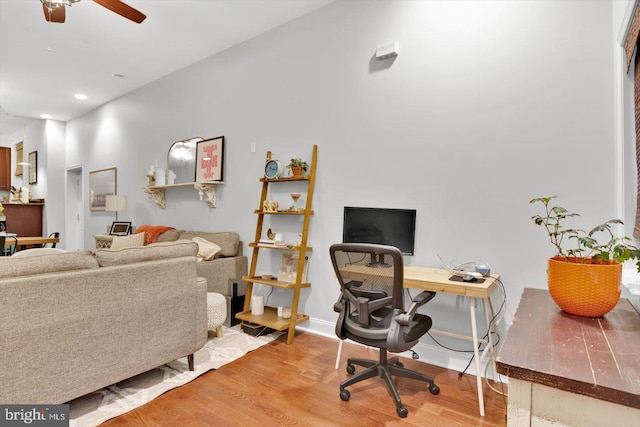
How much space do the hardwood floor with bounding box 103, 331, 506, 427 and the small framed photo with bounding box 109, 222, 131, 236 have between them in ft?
12.1

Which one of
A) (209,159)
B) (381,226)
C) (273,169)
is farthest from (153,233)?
(381,226)

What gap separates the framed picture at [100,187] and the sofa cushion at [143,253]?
4.23 meters

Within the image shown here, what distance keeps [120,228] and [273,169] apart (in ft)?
11.0

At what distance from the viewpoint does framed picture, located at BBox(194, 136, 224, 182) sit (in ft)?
13.6

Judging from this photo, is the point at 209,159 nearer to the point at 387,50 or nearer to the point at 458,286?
the point at 387,50

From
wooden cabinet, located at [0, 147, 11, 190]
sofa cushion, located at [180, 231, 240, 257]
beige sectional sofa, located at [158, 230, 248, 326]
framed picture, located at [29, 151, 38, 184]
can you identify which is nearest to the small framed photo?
beige sectional sofa, located at [158, 230, 248, 326]

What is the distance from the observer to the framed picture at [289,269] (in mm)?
3344

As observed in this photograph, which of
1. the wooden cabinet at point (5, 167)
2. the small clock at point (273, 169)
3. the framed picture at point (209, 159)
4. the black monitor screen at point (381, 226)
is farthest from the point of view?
the wooden cabinet at point (5, 167)

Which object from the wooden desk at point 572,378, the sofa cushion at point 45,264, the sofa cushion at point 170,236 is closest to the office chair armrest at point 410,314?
the wooden desk at point 572,378

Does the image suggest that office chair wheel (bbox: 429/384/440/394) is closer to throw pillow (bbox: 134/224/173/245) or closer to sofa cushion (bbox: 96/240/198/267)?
sofa cushion (bbox: 96/240/198/267)

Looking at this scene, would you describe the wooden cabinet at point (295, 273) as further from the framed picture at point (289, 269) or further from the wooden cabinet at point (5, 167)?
the wooden cabinet at point (5, 167)

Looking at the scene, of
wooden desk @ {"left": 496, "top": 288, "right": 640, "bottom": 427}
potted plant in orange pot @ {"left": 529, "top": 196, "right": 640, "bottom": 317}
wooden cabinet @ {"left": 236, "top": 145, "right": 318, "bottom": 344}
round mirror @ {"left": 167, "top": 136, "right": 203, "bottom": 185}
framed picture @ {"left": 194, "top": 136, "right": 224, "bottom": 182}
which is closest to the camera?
wooden desk @ {"left": 496, "top": 288, "right": 640, "bottom": 427}

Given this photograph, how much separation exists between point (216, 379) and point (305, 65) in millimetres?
2864

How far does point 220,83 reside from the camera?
166 inches
